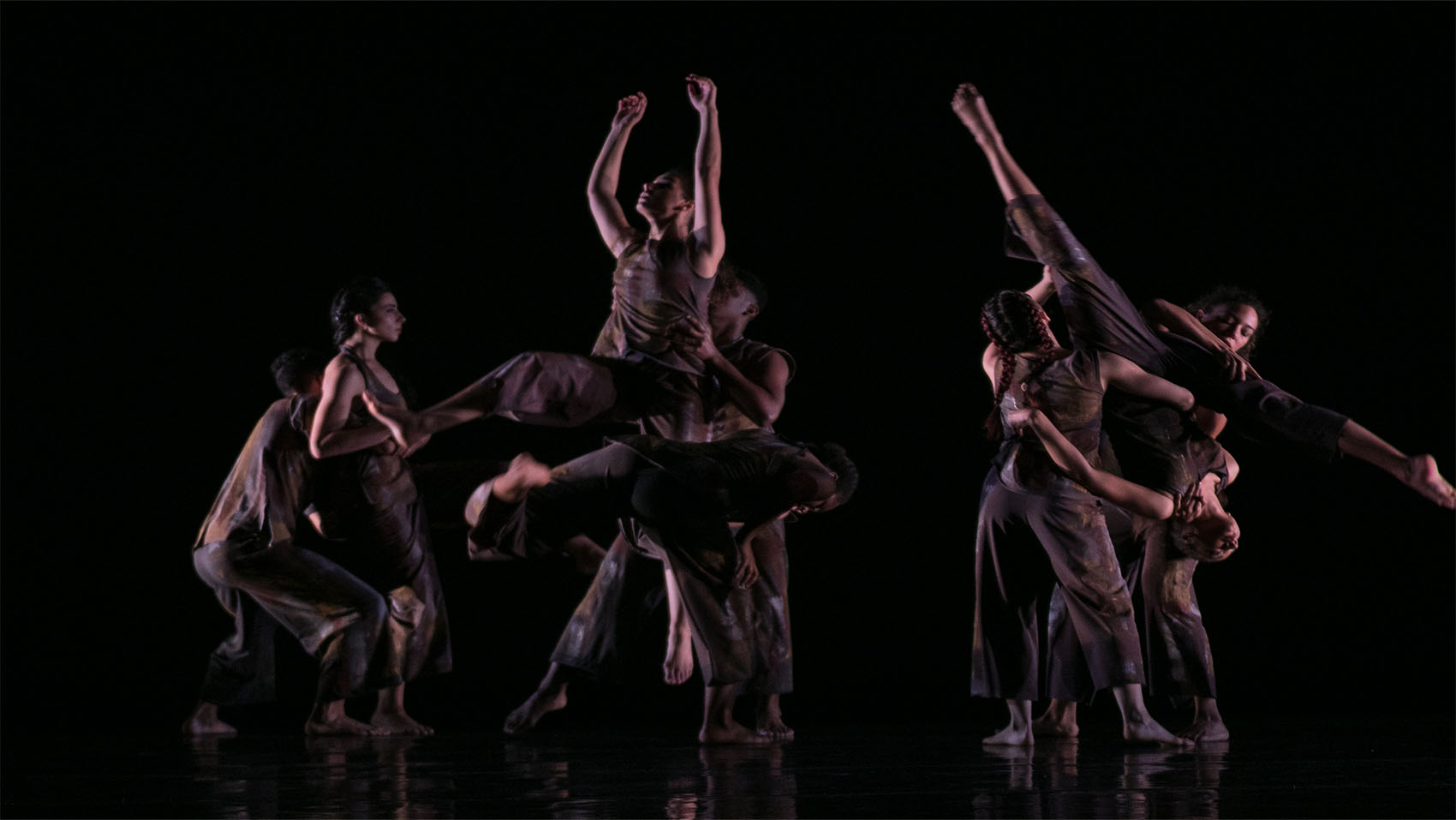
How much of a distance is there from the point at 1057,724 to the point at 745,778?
4.41 ft

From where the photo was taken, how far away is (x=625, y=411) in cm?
445

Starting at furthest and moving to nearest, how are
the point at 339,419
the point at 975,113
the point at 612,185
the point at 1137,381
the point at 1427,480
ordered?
1. the point at 339,419
2. the point at 612,185
3. the point at 975,113
4. the point at 1137,381
5. the point at 1427,480

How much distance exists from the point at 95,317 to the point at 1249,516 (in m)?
4.40

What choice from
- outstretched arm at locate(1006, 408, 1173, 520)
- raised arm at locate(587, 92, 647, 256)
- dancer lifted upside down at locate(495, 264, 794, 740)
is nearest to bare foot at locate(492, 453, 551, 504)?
dancer lifted upside down at locate(495, 264, 794, 740)

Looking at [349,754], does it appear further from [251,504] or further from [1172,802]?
[1172,802]

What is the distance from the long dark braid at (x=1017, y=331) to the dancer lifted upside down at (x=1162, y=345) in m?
0.12

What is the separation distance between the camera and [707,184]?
169 inches

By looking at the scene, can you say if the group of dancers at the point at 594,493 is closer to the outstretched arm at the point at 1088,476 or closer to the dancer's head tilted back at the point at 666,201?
the dancer's head tilted back at the point at 666,201

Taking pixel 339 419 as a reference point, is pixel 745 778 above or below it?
below

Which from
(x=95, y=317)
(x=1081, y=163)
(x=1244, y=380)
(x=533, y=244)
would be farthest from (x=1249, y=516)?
(x=95, y=317)

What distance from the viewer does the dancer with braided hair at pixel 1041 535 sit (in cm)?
410

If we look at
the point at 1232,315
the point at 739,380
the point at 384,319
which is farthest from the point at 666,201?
the point at 1232,315

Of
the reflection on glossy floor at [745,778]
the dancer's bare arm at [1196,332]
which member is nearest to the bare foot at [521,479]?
the reflection on glossy floor at [745,778]

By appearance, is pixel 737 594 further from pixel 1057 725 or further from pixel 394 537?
pixel 394 537
